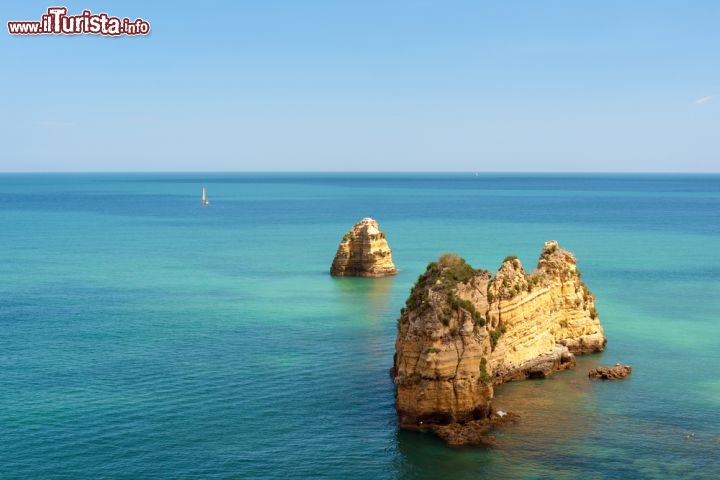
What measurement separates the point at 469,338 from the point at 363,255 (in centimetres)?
5236

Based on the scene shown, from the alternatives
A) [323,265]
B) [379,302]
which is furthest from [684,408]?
[323,265]

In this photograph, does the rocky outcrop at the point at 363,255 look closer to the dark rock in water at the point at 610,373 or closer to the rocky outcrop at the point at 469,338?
the rocky outcrop at the point at 469,338

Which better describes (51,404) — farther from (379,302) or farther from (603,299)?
(603,299)

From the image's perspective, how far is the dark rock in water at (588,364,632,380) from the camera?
53688mm

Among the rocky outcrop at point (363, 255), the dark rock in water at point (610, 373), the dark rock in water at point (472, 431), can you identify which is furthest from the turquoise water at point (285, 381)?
the rocky outcrop at point (363, 255)

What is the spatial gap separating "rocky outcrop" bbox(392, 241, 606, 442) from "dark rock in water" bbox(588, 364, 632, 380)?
249cm

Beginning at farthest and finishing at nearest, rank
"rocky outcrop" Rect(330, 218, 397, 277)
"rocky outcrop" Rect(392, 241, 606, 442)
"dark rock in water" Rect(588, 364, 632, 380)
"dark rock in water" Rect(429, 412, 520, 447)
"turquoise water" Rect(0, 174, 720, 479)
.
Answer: "rocky outcrop" Rect(330, 218, 397, 277), "dark rock in water" Rect(588, 364, 632, 380), "rocky outcrop" Rect(392, 241, 606, 442), "dark rock in water" Rect(429, 412, 520, 447), "turquoise water" Rect(0, 174, 720, 479)

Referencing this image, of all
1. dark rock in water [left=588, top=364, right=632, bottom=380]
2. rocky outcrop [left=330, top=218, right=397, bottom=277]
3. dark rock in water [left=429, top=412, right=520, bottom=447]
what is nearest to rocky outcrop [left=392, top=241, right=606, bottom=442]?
dark rock in water [left=429, top=412, right=520, bottom=447]

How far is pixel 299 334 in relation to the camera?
214ft

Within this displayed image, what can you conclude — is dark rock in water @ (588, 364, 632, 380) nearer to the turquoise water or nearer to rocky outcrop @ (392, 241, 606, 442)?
the turquoise water

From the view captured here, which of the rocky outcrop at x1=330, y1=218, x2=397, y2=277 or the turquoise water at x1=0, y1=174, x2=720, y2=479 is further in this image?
the rocky outcrop at x1=330, y1=218, x2=397, y2=277

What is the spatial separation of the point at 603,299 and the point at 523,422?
40.4 metres

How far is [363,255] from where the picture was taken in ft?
315

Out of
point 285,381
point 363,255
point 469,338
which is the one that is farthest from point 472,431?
point 363,255
